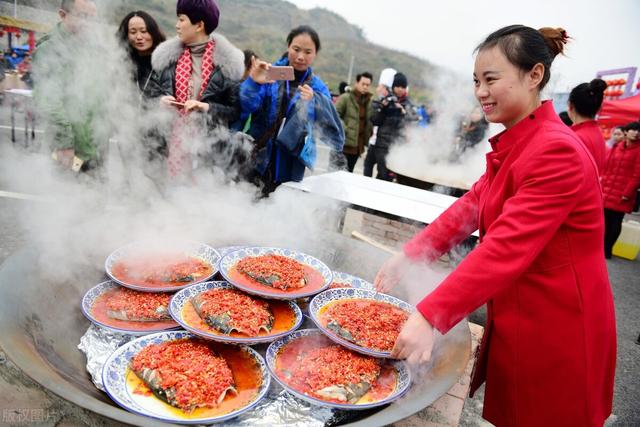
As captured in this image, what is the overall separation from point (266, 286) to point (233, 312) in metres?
0.30

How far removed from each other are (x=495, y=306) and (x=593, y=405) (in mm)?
511

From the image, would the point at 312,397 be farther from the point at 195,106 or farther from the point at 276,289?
the point at 195,106

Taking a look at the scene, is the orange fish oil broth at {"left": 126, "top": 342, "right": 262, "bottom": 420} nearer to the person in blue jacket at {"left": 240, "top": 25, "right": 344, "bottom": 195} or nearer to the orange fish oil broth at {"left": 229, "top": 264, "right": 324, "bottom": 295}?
the orange fish oil broth at {"left": 229, "top": 264, "right": 324, "bottom": 295}

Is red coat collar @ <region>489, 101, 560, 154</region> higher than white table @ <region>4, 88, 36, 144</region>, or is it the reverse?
red coat collar @ <region>489, 101, 560, 154</region>

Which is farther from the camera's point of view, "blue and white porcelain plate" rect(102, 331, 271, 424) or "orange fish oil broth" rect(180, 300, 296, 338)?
"orange fish oil broth" rect(180, 300, 296, 338)

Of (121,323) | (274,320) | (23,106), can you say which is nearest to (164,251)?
(121,323)

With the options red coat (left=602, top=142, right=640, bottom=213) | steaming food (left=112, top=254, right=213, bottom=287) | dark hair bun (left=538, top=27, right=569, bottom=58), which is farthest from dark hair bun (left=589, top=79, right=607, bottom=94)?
steaming food (left=112, top=254, right=213, bottom=287)

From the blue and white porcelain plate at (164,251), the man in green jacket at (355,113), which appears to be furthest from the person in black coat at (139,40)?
the man in green jacket at (355,113)

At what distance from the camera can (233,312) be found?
1.89m

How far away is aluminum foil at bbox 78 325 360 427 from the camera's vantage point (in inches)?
61.9

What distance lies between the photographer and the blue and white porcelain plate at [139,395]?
140 cm

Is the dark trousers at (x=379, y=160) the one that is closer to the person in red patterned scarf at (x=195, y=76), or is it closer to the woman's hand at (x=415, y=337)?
the person in red patterned scarf at (x=195, y=76)

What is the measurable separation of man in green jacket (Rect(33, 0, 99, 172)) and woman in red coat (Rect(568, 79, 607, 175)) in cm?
472

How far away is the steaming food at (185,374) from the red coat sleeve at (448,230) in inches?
41.7
